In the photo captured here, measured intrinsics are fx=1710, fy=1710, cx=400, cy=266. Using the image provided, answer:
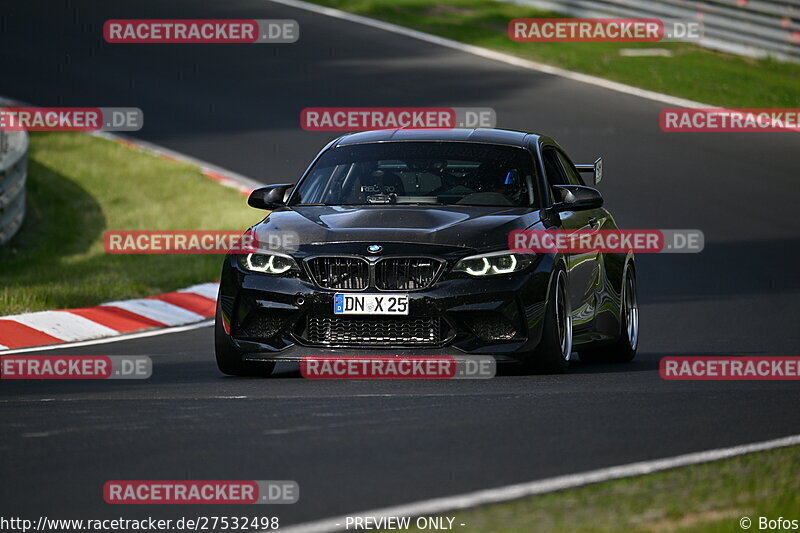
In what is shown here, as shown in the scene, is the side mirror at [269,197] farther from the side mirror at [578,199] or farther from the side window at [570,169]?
the side window at [570,169]

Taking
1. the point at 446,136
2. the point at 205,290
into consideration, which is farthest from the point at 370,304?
the point at 205,290

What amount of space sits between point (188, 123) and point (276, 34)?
20.3 ft

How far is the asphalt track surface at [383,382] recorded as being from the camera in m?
6.76

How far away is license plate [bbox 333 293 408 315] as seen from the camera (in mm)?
9562

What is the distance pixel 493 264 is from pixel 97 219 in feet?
36.3

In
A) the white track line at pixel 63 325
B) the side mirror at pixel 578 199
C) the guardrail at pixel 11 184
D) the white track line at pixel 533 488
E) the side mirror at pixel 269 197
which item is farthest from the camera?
the guardrail at pixel 11 184

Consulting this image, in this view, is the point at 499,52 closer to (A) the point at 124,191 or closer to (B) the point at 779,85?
(B) the point at 779,85

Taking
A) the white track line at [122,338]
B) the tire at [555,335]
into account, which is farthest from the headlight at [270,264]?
the white track line at [122,338]

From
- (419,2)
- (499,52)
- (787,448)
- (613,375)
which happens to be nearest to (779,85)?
(499,52)

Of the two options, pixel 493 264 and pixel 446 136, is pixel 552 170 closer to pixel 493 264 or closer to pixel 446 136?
pixel 446 136

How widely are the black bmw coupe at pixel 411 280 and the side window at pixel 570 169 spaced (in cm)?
119

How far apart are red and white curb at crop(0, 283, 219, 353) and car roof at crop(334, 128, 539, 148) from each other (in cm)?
285

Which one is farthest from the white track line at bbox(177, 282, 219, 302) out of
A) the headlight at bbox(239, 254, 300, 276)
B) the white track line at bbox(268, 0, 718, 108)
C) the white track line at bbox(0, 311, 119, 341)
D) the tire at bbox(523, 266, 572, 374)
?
the white track line at bbox(268, 0, 718, 108)

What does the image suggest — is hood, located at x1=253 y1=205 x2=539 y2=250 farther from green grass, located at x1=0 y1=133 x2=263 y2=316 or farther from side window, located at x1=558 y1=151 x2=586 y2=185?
green grass, located at x1=0 y1=133 x2=263 y2=316
